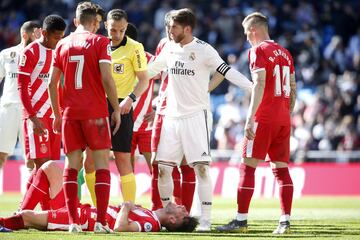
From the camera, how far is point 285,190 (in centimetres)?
1195

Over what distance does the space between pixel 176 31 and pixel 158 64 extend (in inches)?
26.2

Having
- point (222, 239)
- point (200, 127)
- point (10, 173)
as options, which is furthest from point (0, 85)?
point (222, 239)

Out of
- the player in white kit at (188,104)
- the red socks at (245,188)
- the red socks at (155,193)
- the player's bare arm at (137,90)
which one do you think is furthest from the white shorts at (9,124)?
the red socks at (245,188)

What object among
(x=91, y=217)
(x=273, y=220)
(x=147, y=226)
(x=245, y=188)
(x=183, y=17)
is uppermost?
(x=183, y=17)

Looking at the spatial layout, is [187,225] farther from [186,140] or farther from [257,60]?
[257,60]

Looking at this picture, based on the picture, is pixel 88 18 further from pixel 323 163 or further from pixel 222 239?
pixel 323 163

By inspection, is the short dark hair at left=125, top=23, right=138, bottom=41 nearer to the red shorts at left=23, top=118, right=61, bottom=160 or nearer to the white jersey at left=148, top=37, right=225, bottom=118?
the white jersey at left=148, top=37, right=225, bottom=118

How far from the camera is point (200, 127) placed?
1213 centimetres

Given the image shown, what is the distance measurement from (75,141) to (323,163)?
42.4 ft

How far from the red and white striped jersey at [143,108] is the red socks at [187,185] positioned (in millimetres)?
1366

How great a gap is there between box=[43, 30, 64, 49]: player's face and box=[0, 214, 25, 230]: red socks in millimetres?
2464

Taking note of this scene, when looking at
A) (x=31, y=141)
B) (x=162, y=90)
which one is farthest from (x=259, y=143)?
(x=31, y=141)

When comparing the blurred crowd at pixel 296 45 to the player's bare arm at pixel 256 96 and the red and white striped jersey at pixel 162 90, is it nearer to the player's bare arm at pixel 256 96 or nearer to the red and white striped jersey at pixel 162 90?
the red and white striped jersey at pixel 162 90

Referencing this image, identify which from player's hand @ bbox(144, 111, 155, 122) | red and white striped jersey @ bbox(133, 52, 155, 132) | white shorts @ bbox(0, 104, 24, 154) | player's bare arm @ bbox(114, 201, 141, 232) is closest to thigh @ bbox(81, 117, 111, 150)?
player's bare arm @ bbox(114, 201, 141, 232)
